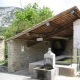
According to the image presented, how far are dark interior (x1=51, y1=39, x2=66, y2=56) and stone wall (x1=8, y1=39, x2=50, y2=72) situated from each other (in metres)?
3.32

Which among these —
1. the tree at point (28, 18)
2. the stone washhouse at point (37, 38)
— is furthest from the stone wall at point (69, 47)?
the tree at point (28, 18)

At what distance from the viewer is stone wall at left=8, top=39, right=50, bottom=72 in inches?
508

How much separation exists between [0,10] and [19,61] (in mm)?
61410

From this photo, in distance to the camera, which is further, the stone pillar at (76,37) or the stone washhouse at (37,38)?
the stone pillar at (76,37)

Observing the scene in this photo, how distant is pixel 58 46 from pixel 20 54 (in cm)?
641

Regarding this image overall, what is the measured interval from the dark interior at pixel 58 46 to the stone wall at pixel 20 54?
10.9 feet

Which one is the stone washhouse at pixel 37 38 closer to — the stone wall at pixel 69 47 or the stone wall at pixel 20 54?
the stone wall at pixel 20 54

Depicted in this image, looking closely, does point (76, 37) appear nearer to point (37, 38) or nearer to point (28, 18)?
point (37, 38)

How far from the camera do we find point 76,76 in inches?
431

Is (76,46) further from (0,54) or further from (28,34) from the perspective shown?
(0,54)

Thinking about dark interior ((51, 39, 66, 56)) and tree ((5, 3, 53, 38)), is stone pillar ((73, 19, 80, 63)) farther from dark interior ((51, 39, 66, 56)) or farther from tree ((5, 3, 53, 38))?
tree ((5, 3, 53, 38))

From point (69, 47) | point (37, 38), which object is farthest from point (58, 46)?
point (37, 38)

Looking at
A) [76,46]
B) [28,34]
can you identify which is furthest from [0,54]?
[76,46]

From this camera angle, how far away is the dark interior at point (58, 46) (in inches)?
755
